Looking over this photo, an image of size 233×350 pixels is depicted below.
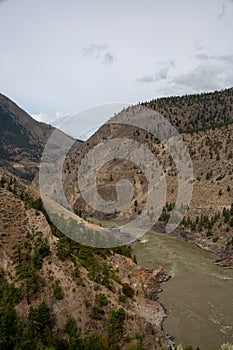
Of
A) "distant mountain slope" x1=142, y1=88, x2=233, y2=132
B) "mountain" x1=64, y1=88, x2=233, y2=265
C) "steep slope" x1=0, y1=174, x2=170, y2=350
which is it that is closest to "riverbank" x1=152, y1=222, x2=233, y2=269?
"mountain" x1=64, y1=88, x2=233, y2=265

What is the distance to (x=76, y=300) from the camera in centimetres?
2248

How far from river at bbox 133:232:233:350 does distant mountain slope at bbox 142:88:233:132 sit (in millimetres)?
61073

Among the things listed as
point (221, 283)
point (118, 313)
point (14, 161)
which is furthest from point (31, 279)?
point (14, 161)

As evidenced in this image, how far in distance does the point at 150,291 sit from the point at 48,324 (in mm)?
13354

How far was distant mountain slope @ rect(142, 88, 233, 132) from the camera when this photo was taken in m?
106

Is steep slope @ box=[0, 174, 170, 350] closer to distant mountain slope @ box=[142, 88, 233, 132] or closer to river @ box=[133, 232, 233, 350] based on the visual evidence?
river @ box=[133, 232, 233, 350]

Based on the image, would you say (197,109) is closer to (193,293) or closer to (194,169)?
(194,169)

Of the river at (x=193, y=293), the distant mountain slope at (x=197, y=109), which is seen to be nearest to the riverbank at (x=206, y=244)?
the river at (x=193, y=293)

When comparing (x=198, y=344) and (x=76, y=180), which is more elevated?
(x=76, y=180)

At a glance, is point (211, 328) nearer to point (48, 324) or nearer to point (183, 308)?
point (183, 308)

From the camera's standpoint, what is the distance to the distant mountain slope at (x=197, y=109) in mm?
→ 106438

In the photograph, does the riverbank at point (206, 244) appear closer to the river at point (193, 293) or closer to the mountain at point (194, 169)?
the mountain at point (194, 169)

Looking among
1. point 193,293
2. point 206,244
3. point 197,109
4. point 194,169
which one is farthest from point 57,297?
point 197,109

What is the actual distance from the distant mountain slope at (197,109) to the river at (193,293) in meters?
61.1
